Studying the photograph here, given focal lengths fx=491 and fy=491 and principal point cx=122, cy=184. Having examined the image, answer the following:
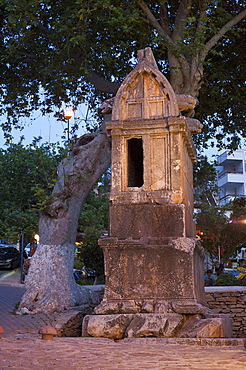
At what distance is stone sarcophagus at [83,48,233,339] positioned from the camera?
7398 millimetres

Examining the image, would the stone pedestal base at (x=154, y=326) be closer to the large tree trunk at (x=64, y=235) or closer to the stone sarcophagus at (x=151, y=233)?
the stone sarcophagus at (x=151, y=233)

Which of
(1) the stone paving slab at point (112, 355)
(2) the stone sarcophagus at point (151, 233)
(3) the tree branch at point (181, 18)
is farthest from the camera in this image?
(3) the tree branch at point (181, 18)

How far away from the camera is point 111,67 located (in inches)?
614

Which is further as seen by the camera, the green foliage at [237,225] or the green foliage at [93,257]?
the green foliage at [237,225]

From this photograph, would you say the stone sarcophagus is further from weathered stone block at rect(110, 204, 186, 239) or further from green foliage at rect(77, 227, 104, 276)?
green foliage at rect(77, 227, 104, 276)

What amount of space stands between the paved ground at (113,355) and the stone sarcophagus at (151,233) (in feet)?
2.16

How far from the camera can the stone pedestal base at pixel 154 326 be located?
710 centimetres

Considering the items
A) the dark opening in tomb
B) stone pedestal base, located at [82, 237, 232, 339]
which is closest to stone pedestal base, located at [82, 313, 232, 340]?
stone pedestal base, located at [82, 237, 232, 339]

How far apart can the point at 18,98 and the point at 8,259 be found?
14.4 meters

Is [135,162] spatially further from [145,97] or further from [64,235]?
Result: [64,235]

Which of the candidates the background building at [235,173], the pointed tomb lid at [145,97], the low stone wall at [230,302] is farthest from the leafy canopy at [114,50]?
the background building at [235,173]

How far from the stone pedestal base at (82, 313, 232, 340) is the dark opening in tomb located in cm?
279

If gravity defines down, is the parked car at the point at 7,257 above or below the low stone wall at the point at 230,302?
above

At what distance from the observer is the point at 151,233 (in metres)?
8.09
